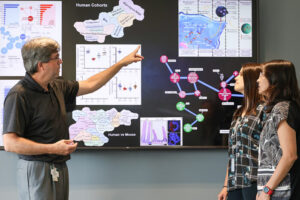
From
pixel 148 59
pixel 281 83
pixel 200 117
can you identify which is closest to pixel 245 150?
pixel 281 83

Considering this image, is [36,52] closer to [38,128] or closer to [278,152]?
[38,128]

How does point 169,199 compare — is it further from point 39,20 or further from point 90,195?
point 39,20

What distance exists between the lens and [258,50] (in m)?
2.64

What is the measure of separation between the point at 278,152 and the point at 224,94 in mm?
945

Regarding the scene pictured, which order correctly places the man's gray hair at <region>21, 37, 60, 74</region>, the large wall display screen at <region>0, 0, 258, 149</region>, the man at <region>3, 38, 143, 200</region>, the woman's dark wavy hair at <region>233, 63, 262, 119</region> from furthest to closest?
the large wall display screen at <region>0, 0, 258, 149</region> → the woman's dark wavy hair at <region>233, 63, 262, 119</region> → the man's gray hair at <region>21, 37, 60, 74</region> → the man at <region>3, 38, 143, 200</region>

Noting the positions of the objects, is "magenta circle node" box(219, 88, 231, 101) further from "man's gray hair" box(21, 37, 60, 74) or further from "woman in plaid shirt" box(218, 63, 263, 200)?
"man's gray hair" box(21, 37, 60, 74)

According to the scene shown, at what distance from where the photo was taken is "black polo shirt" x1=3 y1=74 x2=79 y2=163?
1.84m

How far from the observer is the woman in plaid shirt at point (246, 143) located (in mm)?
2010

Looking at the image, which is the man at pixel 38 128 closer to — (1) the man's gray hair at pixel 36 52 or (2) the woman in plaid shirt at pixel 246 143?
(1) the man's gray hair at pixel 36 52

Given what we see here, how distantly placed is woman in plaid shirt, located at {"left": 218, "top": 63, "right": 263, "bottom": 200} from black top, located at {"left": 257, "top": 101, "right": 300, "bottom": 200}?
19 cm

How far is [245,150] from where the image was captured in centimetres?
203

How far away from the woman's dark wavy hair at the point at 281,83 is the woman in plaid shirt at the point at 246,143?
238mm

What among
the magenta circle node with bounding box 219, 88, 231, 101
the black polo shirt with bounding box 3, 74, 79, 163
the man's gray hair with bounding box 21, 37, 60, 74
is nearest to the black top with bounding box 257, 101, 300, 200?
the magenta circle node with bounding box 219, 88, 231, 101

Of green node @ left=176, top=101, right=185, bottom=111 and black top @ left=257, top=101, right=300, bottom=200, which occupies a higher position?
green node @ left=176, top=101, right=185, bottom=111
